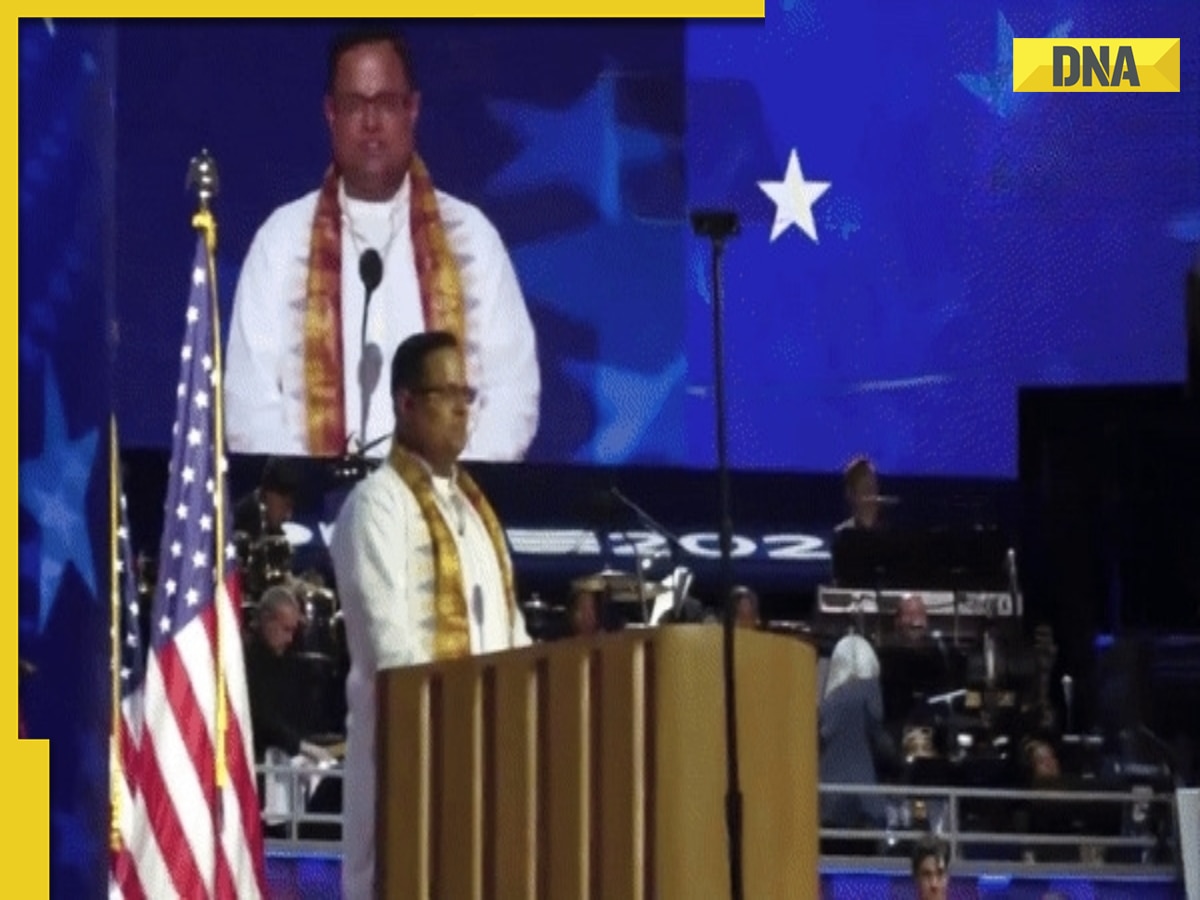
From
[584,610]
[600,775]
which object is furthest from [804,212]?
[600,775]

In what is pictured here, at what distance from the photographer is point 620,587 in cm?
1258

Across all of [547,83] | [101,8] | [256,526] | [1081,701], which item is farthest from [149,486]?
[101,8]

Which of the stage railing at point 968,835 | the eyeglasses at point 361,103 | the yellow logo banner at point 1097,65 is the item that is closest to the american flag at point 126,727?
the stage railing at point 968,835

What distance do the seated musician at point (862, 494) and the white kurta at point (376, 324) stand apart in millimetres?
1623

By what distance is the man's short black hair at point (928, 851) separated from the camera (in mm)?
10594

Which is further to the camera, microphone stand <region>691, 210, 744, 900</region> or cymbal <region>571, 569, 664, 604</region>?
cymbal <region>571, 569, 664, 604</region>

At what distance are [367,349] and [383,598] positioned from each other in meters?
7.67

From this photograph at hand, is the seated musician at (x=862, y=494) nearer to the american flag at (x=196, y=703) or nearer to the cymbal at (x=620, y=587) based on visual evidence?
the cymbal at (x=620, y=587)

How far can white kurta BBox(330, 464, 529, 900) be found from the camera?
638cm

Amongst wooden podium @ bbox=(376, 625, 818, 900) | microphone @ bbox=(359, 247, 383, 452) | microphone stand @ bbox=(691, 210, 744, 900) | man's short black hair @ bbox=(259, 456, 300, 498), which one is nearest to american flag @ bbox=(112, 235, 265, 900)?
wooden podium @ bbox=(376, 625, 818, 900)

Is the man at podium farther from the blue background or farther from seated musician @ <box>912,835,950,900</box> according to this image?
the blue background

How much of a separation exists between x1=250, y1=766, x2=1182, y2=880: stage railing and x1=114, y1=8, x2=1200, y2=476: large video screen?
192cm

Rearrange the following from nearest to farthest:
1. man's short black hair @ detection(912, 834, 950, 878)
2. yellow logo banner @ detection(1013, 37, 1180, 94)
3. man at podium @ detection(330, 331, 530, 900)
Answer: man at podium @ detection(330, 331, 530, 900) → man's short black hair @ detection(912, 834, 950, 878) → yellow logo banner @ detection(1013, 37, 1180, 94)

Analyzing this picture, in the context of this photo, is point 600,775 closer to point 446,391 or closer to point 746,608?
point 446,391
